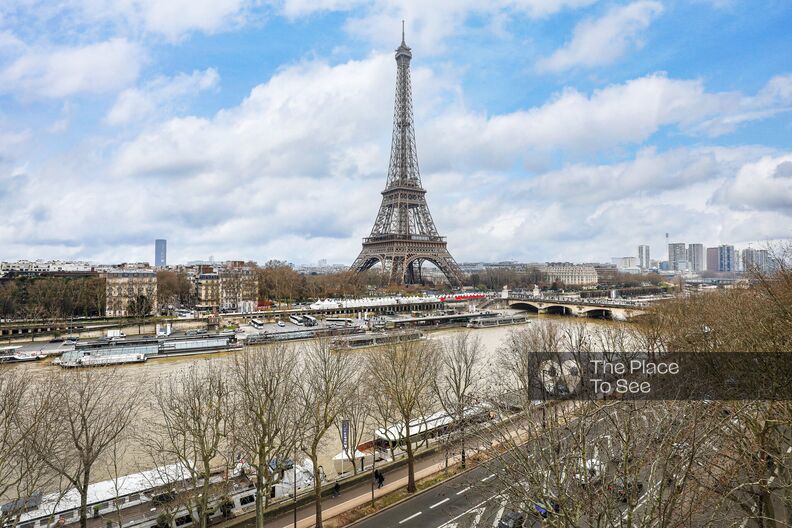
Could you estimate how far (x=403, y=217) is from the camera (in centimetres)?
6119

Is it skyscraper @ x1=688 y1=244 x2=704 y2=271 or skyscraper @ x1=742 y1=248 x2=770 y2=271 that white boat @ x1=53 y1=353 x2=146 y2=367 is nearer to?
Answer: skyscraper @ x1=742 y1=248 x2=770 y2=271

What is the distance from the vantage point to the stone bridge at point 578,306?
48.9m

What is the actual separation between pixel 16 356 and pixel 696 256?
21945 centimetres

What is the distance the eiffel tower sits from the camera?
2344 inches

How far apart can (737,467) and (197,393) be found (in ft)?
32.4

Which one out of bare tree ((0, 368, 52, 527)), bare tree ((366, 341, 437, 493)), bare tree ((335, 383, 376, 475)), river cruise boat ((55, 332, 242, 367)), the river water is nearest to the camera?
bare tree ((0, 368, 52, 527))

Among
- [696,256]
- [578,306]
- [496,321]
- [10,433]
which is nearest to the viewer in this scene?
[10,433]

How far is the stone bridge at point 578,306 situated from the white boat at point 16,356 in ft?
148

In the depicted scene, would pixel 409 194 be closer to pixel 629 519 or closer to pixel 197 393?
pixel 197 393

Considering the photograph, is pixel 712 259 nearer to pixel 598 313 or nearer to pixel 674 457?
pixel 598 313

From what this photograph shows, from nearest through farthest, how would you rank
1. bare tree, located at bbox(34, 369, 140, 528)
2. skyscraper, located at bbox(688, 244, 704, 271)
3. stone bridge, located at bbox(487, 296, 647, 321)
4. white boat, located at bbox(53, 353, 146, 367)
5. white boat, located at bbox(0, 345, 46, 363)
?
bare tree, located at bbox(34, 369, 140, 528)
white boat, located at bbox(53, 353, 146, 367)
white boat, located at bbox(0, 345, 46, 363)
stone bridge, located at bbox(487, 296, 647, 321)
skyscraper, located at bbox(688, 244, 704, 271)

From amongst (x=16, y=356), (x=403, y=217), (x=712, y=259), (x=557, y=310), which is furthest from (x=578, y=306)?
(x=712, y=259)

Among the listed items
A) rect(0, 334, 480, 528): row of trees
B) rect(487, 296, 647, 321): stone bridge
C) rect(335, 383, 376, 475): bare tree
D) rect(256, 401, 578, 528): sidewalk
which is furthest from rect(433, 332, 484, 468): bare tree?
rect(487, 296, 647, 321): stone bridge

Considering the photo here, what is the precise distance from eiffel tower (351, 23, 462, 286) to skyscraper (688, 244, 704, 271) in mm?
171074
